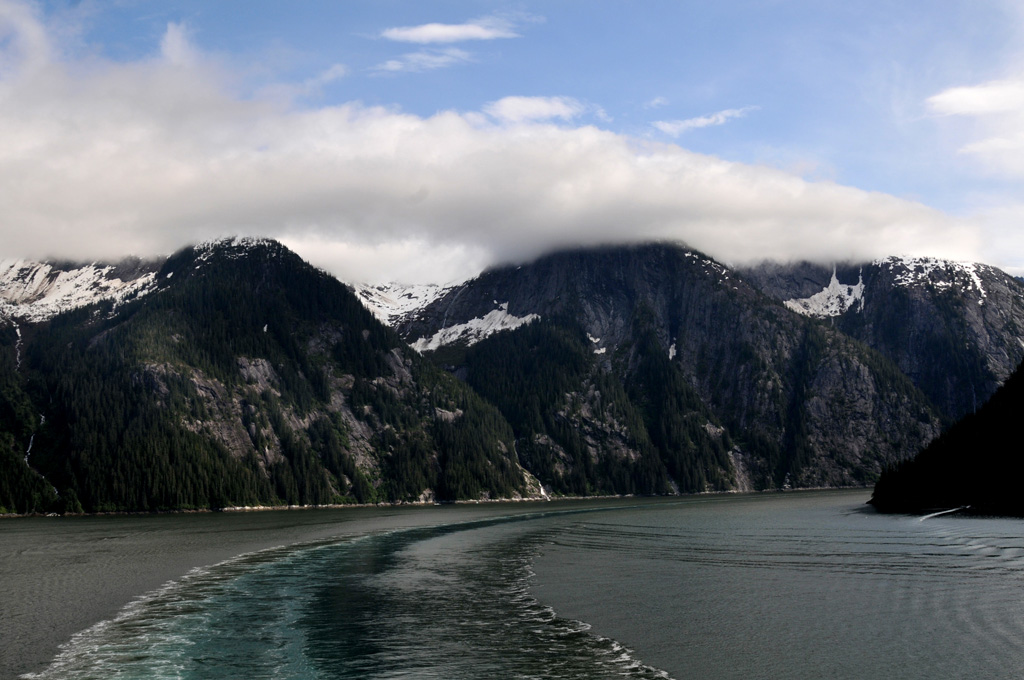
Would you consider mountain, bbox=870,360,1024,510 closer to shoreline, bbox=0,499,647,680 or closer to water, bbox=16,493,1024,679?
water, bbox=16,493,1024,679

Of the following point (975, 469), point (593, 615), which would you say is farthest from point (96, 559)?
point (975, 469)

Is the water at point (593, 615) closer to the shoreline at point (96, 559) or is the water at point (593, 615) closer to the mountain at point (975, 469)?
the shoreline at point (96, 559)

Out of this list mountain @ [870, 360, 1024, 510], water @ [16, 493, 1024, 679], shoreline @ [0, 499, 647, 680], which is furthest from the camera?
mountain @ [870, 360, 1024, 510]

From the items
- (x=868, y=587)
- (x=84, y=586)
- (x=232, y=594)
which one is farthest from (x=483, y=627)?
(x=84, y=586)

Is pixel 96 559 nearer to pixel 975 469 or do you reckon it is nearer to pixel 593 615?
pixel 593 615

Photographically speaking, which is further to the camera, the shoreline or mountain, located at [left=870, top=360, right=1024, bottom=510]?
mountain, located at [left=870, top=360, right=1024, bottom=510]

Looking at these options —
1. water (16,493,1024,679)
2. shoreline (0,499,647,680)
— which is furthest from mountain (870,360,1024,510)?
shoreline (0,499,647,680)

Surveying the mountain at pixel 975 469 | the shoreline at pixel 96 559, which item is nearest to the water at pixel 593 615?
the shoreline at pixel 96 559
